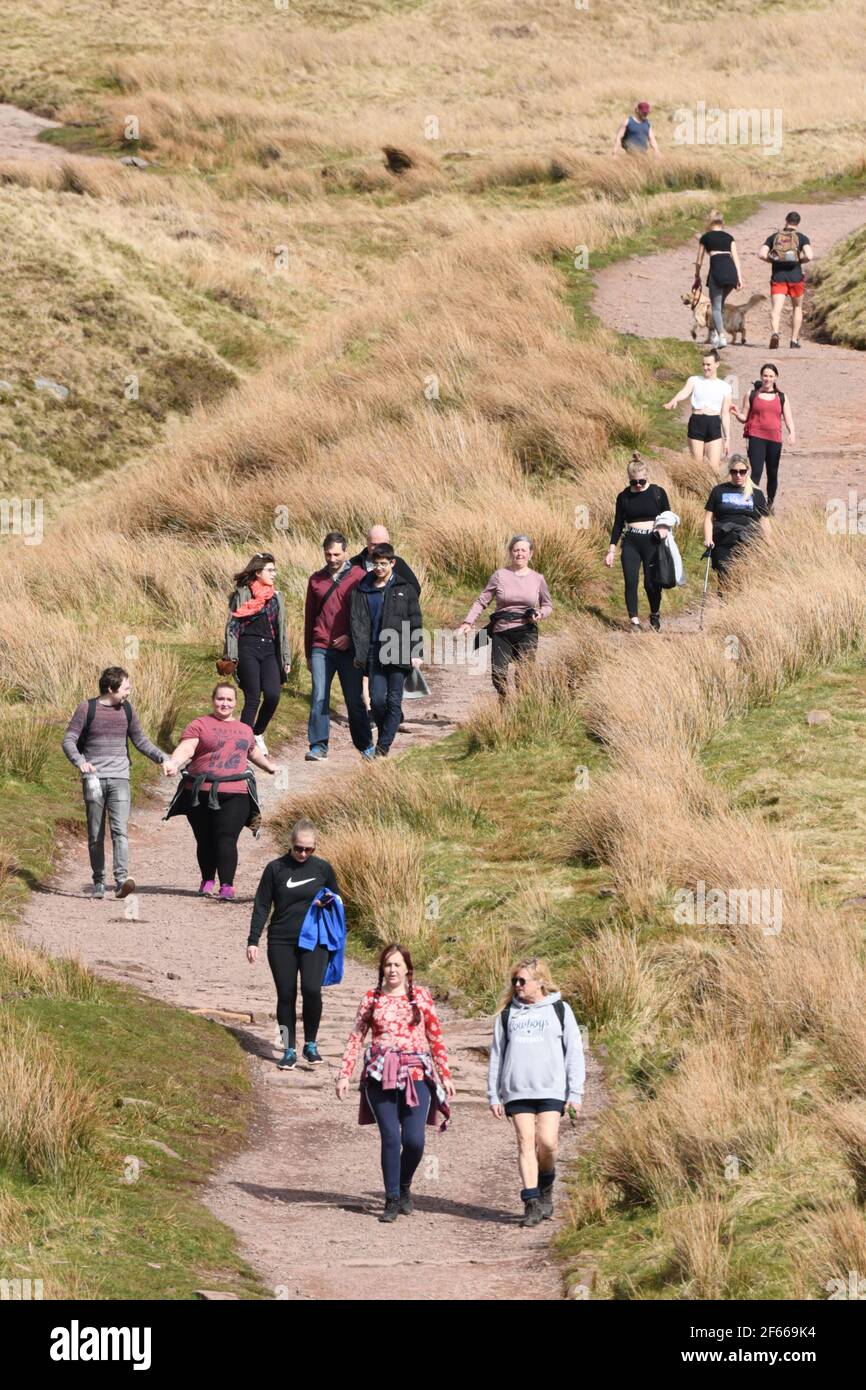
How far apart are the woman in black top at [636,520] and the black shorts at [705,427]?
351cm

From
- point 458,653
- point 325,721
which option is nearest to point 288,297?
point 458,653

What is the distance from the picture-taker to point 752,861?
11.5 metres

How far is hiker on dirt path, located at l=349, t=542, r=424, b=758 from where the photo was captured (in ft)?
49.1

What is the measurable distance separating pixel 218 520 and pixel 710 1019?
45.0ft


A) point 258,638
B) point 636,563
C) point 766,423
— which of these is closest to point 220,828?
point 258,638

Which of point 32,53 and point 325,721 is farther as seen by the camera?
point 32,53

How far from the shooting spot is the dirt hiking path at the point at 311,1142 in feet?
27.2

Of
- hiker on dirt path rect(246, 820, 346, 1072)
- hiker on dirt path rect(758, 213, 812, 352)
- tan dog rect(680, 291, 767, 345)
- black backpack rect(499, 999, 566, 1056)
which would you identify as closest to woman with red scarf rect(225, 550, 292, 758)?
hiker on dirt path rect(246, 820, 346, 1072)

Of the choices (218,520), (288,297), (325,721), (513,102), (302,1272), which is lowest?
(302,1272)

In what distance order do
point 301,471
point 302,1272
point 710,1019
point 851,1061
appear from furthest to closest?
1. point 301,471
2. point 710,1019
3. point 851,1061
4. point 302,1272

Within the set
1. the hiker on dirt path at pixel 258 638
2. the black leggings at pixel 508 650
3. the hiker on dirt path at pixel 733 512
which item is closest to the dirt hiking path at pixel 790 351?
the hiker on dirt path at pixel 733 512

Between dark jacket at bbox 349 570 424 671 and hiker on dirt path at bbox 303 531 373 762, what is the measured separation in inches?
11.8

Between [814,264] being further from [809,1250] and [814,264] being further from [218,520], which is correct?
[809,1250]

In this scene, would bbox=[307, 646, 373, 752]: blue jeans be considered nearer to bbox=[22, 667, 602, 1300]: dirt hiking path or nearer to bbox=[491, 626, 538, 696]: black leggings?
bbox=[491, 626, 538, 696]: black leggings
